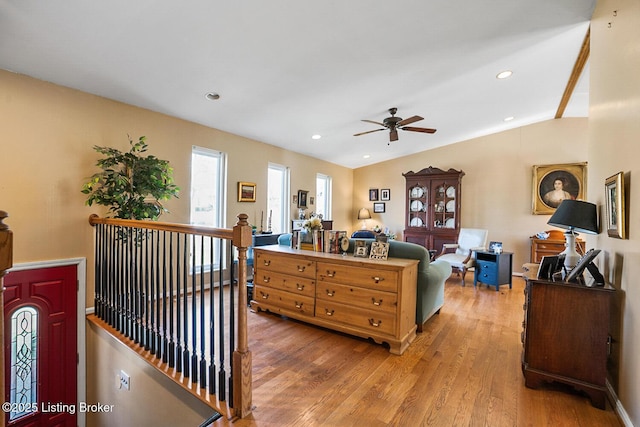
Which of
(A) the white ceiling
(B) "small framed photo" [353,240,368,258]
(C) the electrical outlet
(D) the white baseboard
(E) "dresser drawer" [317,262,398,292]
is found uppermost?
(A) the white ceiling

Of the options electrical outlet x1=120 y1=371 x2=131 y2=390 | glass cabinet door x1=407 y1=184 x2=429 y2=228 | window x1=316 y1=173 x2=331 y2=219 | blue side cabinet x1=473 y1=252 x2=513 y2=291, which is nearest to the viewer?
electrical outlet x1=120 y1=371 x2=131 y2=390

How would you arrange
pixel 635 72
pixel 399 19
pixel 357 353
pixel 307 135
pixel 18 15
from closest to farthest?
pixel 635 72 < pixel 18 15 < pixel 399 19 < pixel 357 353 < pixel 307 135

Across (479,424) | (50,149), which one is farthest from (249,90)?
(479,424)

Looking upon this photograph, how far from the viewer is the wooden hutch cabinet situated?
620cm

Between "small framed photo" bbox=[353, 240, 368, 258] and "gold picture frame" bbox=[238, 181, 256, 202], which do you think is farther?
"gold picture frame" bbox=[238, 181, 256, 202]

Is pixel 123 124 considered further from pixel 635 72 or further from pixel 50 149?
pixel 635 72

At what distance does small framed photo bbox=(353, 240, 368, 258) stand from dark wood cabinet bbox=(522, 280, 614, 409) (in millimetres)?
1336

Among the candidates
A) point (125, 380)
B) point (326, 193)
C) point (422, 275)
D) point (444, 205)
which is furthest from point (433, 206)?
point (125, 380)

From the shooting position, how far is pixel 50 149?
9.49ft

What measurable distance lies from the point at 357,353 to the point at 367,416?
30.3 inches

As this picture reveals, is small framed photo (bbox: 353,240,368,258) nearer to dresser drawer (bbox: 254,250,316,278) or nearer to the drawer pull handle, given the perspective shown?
dresser drawer (bbox: 254,250,316,278)

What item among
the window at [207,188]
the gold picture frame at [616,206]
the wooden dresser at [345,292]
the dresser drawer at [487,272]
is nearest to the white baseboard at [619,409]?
the gold picture frame at [616,206]

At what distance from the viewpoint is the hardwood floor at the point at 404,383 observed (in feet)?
5.81

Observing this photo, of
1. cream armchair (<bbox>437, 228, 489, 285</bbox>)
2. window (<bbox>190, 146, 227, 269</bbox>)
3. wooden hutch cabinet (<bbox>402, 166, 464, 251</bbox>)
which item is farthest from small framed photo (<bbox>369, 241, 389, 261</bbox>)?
wooden hutch cabinet (<bbox>402, 166, 464, 251</bbox>)
